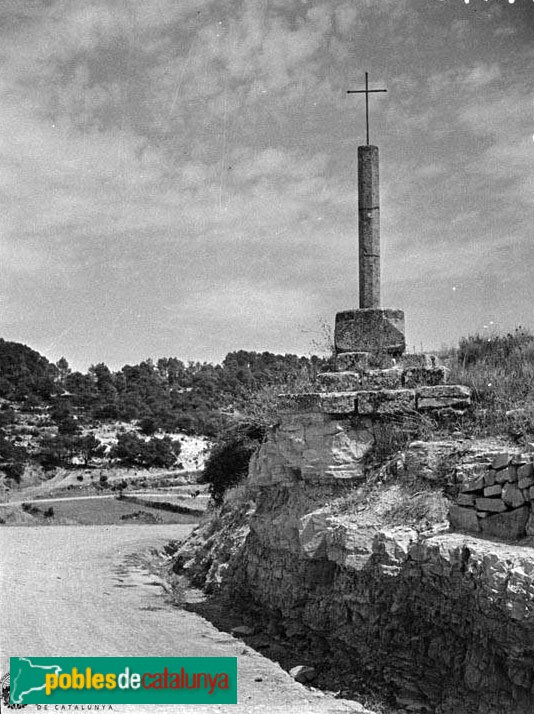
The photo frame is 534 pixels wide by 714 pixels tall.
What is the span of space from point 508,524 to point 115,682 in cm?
437

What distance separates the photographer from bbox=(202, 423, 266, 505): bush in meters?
16.6

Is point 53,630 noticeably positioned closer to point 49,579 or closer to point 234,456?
point 49,579

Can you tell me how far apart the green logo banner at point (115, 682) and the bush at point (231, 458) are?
7.22 m

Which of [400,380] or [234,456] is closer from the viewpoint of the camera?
[400,380]

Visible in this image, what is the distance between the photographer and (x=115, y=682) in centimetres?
842

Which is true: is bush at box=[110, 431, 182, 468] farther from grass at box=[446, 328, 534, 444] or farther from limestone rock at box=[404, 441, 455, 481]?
limestone rock at box=[404, 441, 455, 481]

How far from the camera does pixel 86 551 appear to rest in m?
19.7

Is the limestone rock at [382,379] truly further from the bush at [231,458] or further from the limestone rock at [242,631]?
the bush at [231,458]

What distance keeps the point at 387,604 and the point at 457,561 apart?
152cm

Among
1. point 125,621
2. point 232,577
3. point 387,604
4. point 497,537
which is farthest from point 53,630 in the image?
point 497,537

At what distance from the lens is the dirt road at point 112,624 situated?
29.0ft

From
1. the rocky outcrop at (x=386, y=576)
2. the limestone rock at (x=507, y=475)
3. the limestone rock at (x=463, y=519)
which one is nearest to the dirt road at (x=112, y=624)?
the rocky outcrop at (x=386, y=576)

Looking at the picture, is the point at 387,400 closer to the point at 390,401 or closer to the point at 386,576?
the point at 390,401

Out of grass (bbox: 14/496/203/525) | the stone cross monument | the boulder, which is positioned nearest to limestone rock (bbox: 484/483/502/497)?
the boulder
